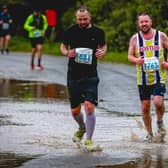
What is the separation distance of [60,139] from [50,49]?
26508 millimetres

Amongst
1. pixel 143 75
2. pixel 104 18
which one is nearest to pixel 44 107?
pixel 143 75

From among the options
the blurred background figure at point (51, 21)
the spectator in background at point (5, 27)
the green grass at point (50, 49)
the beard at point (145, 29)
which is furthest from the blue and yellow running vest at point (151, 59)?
the blurred background figure at point (51, 21)

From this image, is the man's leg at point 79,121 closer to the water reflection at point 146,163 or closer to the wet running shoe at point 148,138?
the wet running shoe at point 148,138

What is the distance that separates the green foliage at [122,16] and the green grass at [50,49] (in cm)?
61

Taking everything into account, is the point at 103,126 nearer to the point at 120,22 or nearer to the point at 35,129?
the point at 35,129

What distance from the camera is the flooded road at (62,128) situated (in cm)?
897

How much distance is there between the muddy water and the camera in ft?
29.1

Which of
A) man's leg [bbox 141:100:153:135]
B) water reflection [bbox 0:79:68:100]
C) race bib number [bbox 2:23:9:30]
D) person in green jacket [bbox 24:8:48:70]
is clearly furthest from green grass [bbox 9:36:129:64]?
man's leg [bbox 141:100:153:135]

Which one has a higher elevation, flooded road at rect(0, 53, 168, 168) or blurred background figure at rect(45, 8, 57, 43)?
blurred background figure at rect(45, 8, 57, 43)

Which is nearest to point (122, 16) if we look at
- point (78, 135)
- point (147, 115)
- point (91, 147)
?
point (147, 115)

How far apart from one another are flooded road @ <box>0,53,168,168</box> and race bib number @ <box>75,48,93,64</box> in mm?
1046

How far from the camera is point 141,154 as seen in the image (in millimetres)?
9367

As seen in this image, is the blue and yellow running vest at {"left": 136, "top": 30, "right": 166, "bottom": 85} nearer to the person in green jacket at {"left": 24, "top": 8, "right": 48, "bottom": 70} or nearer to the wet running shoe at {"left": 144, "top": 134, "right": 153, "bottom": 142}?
the wet running shoe at {"left": 144, "top": 134, "right": 153, "bottom": 142}

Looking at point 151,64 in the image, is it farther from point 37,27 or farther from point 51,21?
point 51,21
